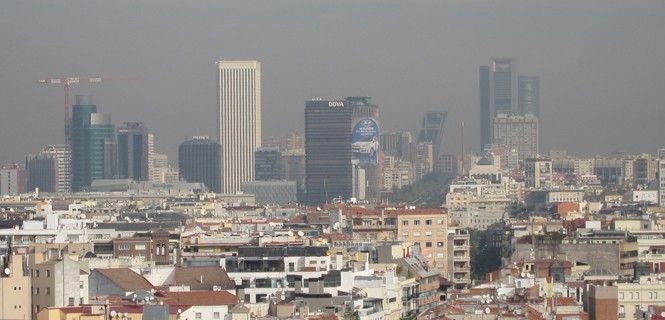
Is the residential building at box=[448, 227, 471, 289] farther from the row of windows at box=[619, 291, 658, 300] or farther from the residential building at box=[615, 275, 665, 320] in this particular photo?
the row of windows at box=[619, 291, 658, 300]

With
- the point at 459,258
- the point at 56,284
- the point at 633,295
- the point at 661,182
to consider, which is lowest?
the point at 459,258

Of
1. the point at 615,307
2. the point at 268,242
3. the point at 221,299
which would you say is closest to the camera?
the point at 221,299

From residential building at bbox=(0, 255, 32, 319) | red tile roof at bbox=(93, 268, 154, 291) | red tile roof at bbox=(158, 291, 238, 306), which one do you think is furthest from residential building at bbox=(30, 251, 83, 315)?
red tile roof at bbox=(93, 268, 154, 291)

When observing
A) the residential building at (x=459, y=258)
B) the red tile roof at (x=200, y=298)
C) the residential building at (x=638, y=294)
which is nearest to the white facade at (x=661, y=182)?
the residential building at (x=459, y=258)

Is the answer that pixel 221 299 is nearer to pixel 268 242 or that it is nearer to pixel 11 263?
pixel 11 263

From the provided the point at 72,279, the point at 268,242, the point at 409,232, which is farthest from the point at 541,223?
the point at 72,279

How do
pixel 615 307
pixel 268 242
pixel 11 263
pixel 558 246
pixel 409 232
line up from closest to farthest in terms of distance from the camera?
pixel 11 263 → pixel 615 307 → pixel 268 242 → pixel 558 246 → pixel 409 232

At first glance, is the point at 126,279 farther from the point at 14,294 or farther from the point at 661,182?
the point at 661,182

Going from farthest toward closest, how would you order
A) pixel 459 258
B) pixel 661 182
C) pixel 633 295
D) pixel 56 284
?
pixel 661 182 < pixel 459 258 < pixel 633 295 < pixel 56 284

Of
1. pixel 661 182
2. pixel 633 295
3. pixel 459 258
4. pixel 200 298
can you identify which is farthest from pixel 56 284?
pixel 661 182

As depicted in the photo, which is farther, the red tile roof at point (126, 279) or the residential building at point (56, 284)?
the red tile roof at point (126, 279)

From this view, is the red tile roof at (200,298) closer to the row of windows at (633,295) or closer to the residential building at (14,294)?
the residential building at (14,294)
